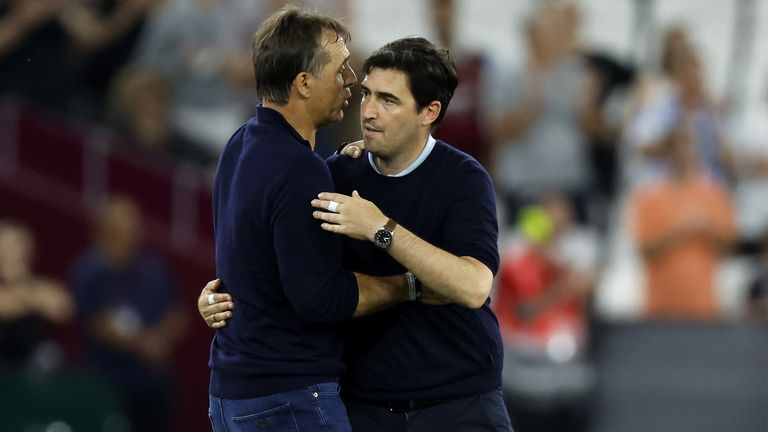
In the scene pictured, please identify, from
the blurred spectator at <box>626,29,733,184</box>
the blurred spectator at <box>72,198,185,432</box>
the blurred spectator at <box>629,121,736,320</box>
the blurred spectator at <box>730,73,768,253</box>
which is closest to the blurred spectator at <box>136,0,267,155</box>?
the blurred spectator at <box>72,198,185,432</box>

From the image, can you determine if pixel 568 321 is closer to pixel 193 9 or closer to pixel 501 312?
pixel 501 312

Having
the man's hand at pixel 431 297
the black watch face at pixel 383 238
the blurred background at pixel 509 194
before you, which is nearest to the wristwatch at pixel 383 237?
the black watch face at pixel 383 238

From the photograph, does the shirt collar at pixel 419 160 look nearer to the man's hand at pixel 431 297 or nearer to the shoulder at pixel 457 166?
the shoulder at pixel 457 166

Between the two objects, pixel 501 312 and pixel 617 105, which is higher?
pixel 617 105

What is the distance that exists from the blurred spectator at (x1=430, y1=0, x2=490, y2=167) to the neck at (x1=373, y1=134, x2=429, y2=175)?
4952mm

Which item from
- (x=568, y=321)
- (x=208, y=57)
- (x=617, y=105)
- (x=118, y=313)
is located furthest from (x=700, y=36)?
(x=118, y=313)

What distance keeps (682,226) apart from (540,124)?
1115mm

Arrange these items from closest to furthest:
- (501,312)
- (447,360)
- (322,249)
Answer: (322,249) → (447,360) → (501,312)

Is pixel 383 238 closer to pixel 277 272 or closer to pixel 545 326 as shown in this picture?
pixel 277 272

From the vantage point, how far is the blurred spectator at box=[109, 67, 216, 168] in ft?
33.0

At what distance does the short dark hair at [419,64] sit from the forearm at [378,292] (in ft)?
1.77

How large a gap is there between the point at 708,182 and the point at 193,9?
3.72 metres

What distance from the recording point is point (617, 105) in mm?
9867

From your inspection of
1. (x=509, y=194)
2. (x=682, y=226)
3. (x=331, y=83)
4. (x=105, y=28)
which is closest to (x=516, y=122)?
(x=509, y=194)
